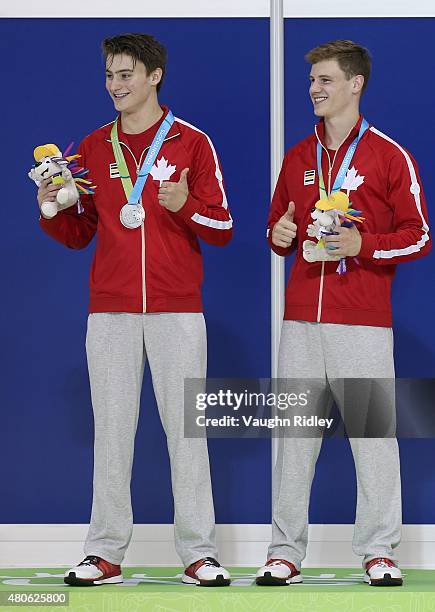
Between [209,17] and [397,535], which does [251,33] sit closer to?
[209,17]

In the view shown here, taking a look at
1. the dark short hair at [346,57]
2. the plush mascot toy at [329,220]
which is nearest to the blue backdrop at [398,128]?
the dark short hair at [346,57]

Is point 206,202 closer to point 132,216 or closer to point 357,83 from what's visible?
point 132,216

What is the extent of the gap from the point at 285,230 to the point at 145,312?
47 centimetres

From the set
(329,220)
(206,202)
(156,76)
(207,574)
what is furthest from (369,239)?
(207,574)

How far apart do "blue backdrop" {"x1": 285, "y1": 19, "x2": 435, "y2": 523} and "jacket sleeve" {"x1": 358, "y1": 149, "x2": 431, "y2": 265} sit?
0.71 metres

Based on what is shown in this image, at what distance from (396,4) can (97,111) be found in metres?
1.15

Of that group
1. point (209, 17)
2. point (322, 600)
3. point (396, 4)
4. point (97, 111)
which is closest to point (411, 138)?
point (396, 4)

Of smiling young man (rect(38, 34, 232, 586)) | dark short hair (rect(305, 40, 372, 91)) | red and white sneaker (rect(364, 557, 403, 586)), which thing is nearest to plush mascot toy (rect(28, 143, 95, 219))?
smiling young man (rect(38, 34, 232, 586))

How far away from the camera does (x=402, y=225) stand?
316 centimetres

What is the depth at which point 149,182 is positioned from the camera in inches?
127

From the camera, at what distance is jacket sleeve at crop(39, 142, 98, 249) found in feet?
10.7

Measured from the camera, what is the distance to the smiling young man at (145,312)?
10.3 ft

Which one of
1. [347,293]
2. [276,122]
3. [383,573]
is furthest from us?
[276,122]

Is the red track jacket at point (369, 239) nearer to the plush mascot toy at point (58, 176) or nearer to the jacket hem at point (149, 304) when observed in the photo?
the jacket hem at point (149, 304)
